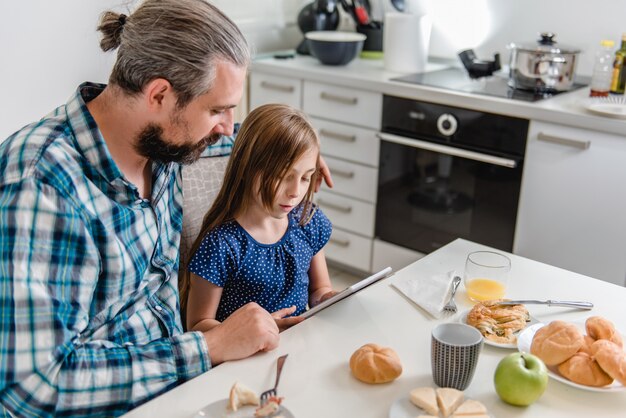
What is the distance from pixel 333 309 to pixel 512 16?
2.22 meters

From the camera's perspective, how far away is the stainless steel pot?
2.78 meters

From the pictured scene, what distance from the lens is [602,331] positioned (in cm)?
127

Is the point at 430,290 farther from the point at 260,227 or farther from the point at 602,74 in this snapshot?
the point at 602,74

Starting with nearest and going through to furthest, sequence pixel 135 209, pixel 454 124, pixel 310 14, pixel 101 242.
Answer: pixel 101 242, pixel 135 209, pixel 454 124, pixel 310 14

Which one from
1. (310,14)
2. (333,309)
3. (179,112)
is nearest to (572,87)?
(310,14)

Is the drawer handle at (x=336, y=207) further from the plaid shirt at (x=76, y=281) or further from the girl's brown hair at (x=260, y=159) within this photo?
the plaid shirt at (x=76, y=281)

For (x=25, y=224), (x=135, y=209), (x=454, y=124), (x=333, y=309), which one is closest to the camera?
(x=25, y=224)

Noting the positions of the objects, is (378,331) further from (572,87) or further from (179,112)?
(572,87)

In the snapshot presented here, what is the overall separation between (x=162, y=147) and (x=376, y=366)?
0.53m

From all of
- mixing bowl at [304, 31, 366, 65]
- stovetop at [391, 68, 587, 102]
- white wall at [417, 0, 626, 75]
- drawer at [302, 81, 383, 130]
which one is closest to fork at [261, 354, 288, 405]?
stovetop at [391, 68, 587, 102]

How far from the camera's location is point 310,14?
3.54 m

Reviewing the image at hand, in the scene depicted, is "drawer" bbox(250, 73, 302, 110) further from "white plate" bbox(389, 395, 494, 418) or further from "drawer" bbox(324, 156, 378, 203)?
"white plate" bbox(389, 395, 494, 418)

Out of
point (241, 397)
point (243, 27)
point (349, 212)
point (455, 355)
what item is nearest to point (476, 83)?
point (349, 212)

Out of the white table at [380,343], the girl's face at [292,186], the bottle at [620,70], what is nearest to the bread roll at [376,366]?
the white table at [380,343]
